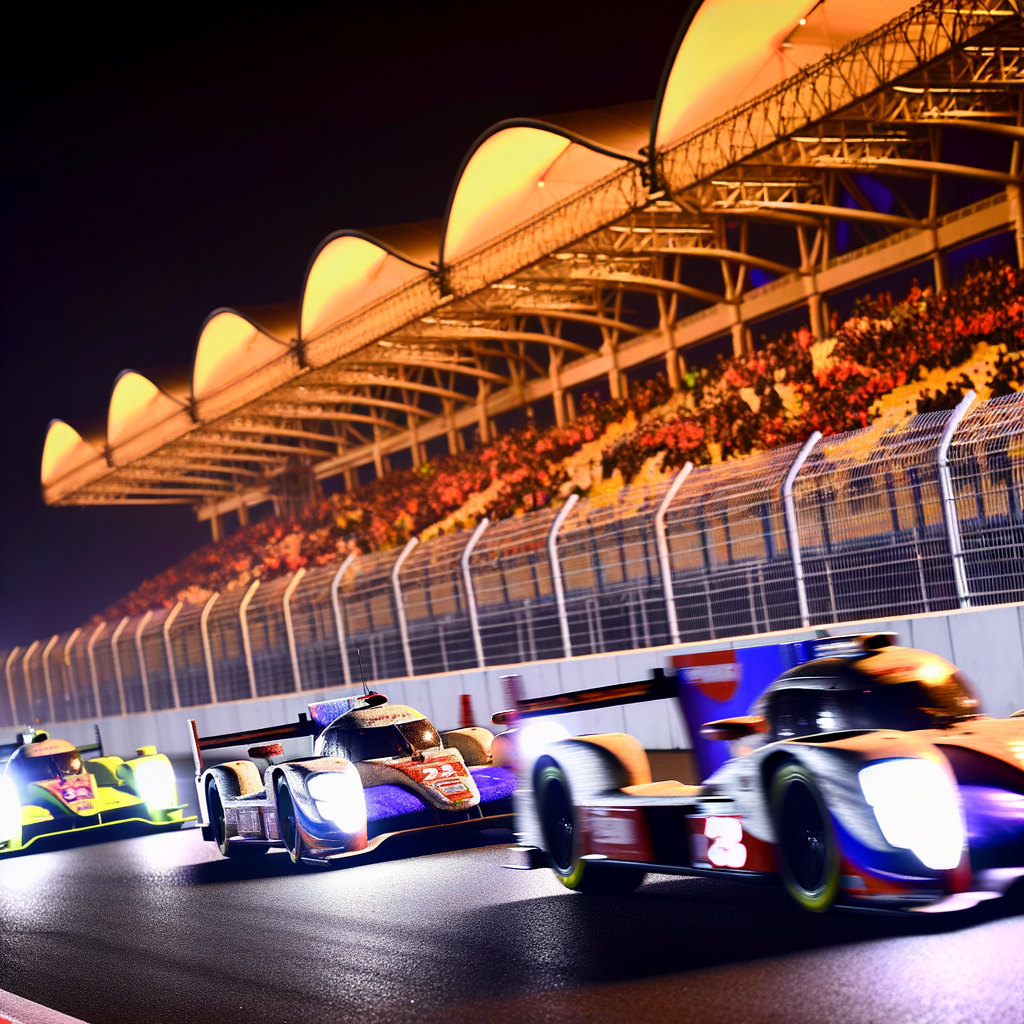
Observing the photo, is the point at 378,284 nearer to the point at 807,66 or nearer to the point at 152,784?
the point at 807,66

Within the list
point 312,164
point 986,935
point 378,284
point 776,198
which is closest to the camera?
point 986,935

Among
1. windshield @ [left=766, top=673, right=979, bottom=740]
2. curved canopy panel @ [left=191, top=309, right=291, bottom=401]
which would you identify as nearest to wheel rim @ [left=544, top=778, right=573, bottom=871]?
windshield @ [left=766, top=673, right=979, bottom=740]

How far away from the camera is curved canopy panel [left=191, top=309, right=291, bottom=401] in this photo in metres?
40.4

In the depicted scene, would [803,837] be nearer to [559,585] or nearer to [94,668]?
[559,585]

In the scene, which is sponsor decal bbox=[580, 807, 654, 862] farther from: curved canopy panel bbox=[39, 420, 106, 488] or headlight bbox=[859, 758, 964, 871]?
curved canopy panel bbox=[39, 420, 106, 488]

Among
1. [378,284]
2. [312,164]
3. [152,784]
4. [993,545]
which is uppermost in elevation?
[312,164]

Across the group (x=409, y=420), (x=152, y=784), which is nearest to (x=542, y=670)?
(x=152, y=784)

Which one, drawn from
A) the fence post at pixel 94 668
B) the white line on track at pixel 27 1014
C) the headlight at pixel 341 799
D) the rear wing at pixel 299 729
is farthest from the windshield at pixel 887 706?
the fence post at pixel 94 668

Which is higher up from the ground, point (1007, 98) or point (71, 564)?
point (1007, 98)

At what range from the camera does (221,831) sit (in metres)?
11.2

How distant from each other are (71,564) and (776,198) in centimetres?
4321

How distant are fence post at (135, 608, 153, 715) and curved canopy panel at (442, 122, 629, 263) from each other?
405 inches

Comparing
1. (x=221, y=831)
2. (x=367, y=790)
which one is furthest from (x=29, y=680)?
(x=367, y=790)

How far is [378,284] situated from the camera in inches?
1384
